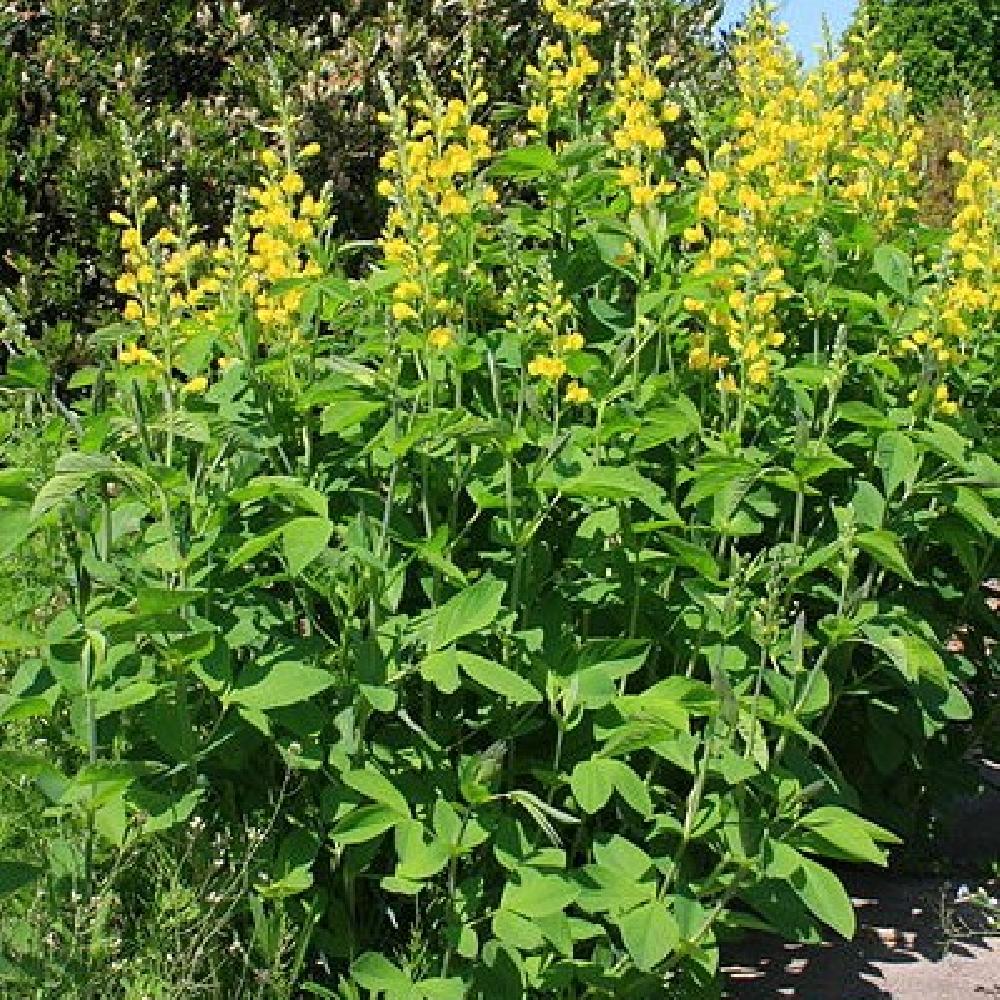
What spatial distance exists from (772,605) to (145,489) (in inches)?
40.1

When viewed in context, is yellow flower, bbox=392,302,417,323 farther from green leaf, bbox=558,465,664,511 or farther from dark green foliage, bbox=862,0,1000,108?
dark green foliage, bbox=862,0,1000,108

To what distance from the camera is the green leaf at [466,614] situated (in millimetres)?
2812

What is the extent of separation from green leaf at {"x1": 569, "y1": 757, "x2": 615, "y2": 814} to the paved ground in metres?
0.88

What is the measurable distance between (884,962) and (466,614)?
4.61 feet

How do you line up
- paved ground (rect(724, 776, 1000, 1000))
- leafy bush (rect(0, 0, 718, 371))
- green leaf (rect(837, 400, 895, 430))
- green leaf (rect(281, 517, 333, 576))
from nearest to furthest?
green leaf (rect(281, 517, 333, 576)), green leaf (rect(837, 400, 895, 430)), paved ground (rect(724, 776, 1000, 1000)), leafy bush (rect(0, 0, 718, 371))

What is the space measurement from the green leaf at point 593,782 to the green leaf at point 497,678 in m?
0.16

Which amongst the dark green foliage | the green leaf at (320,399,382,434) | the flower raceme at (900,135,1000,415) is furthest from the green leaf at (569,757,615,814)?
the dark green foliage

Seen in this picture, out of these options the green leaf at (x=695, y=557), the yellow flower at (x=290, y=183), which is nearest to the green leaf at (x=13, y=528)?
the yellow flower at (x=290, y=183)

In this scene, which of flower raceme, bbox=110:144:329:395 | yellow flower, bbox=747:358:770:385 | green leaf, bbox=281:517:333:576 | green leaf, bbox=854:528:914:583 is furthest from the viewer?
yellow flower, bbox=747:358:770:385

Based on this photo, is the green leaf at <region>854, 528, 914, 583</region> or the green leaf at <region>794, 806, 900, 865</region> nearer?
the green leaf at <region>794, 806, 900, 865</region>

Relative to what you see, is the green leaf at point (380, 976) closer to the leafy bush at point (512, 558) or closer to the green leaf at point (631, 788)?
the leafy bush at point (512, 558)

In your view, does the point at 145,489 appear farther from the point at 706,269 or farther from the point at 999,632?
the point at 999,632

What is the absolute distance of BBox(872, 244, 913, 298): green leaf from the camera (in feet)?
11.7

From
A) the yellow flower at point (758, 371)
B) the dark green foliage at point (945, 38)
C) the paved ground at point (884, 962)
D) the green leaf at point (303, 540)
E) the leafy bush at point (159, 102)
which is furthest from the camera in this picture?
the dark green foliage at point (945, 38)
